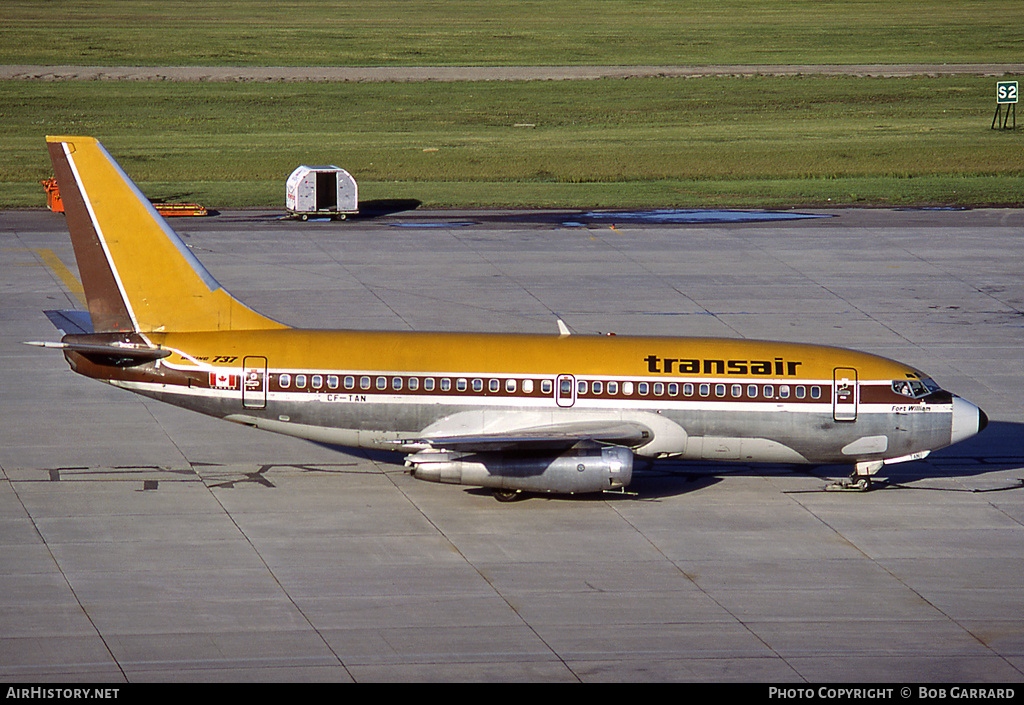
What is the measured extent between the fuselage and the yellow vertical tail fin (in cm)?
61

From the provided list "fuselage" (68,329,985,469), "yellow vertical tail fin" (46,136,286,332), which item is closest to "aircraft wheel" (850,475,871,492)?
"fuselage" (68,329,985,469)

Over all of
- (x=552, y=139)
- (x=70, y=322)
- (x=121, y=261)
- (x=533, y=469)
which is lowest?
(x=533, y=469)

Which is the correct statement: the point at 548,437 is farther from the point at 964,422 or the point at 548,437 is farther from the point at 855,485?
the point at 964,422

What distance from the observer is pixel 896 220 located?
Answer: 69.1 metres

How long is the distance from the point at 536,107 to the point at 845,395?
79871 mm

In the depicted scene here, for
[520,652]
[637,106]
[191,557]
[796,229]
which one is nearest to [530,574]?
[520,652]

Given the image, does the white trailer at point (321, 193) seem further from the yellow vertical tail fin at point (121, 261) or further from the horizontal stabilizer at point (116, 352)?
the horizontal stabilizer at point (116, 352)

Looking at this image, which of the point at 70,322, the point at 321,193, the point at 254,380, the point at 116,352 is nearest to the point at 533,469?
the point at 254,380

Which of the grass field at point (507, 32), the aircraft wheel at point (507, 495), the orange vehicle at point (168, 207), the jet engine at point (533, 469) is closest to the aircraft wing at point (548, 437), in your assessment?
the jet engine at point (533, 469)

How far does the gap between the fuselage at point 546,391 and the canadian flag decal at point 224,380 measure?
1.0 inches

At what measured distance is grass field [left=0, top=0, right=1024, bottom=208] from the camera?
3130 inches

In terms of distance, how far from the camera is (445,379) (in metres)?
31.9
